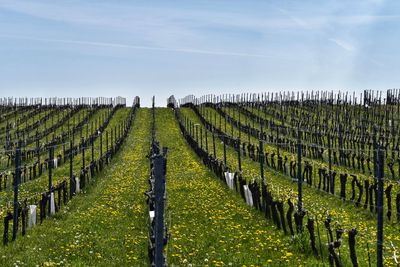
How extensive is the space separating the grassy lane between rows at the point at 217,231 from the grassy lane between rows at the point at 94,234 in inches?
38.6

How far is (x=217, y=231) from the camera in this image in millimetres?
13523

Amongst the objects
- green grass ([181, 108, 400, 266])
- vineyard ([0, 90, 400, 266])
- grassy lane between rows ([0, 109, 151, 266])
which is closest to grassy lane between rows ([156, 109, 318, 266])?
vineyard ([0, 90, 400, 266])

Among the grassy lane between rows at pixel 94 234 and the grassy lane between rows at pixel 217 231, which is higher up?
the grassy lane between rows at pixel 217 231

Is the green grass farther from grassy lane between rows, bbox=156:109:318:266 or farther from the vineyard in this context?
grassy lane between rows, bbox=156:109:318:266

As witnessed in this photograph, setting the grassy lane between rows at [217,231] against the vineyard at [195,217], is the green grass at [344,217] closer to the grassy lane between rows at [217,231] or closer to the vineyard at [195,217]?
the vineyard at [195,217]

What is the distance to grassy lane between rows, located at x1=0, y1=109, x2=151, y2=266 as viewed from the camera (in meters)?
11.1

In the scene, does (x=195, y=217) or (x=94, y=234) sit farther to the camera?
(x=195, y=217)

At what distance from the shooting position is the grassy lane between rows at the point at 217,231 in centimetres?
1088

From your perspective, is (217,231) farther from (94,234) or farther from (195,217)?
(94,234)

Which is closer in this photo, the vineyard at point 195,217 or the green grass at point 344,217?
the vineyard at point 195,217

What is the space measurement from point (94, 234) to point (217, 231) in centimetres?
327

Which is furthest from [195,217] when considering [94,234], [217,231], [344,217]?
[344,217]

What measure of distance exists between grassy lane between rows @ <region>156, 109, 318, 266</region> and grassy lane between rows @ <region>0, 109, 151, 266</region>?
0.98 metres

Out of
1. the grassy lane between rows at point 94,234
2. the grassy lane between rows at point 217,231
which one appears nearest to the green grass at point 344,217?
the grassy lane between rows at point 217,231
